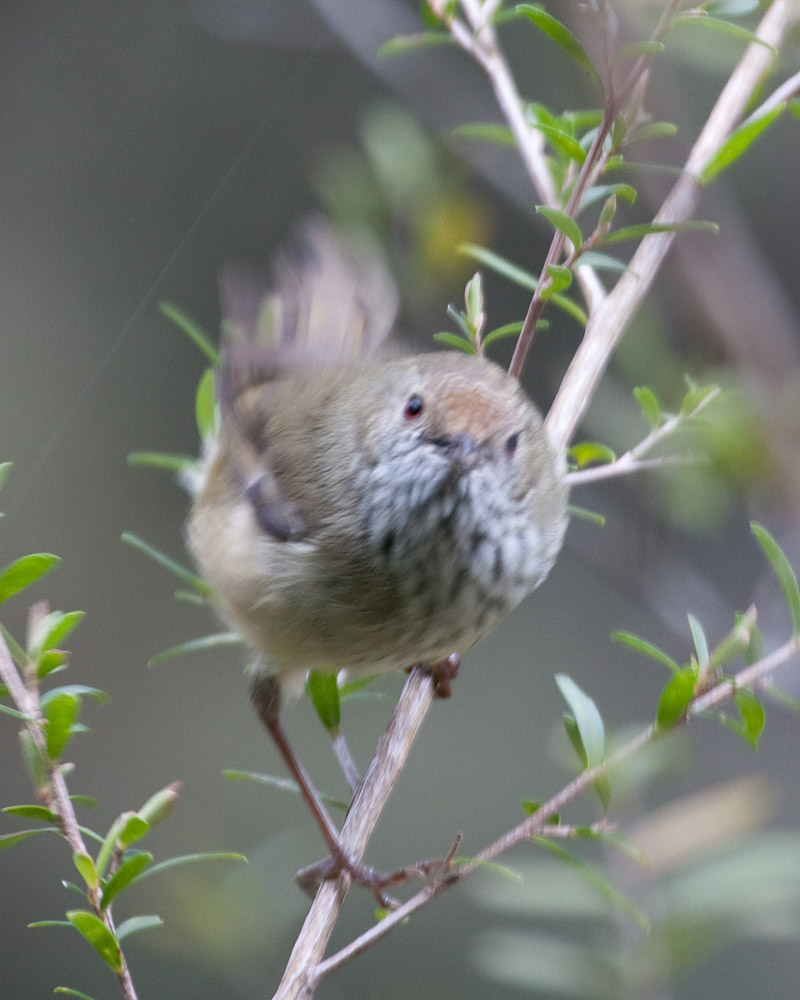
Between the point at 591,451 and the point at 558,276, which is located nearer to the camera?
the point at 558,276

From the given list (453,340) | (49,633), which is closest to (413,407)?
(453,340)

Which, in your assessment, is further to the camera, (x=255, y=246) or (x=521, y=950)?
(x=255, y=246)

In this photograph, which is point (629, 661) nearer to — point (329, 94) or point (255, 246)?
point (255, 246)

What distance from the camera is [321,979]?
4.56 ft

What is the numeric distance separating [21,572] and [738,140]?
3.70 feet

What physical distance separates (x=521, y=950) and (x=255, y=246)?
10.8 ft

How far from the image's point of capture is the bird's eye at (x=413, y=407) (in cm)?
183

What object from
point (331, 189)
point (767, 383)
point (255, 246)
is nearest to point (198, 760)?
point (255, 246)

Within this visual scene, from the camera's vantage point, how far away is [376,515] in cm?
188

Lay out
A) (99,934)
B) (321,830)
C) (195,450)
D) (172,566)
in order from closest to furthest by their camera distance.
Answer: (99,934) < (172,566) < (321,830) < (195,450)

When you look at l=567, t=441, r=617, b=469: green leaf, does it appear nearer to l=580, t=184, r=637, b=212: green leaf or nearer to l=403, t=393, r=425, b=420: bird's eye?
l=403, t=393, r=425, b=420: bird's eye

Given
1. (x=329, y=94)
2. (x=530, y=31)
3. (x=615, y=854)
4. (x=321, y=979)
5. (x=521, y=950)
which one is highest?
(x=530, y=31)

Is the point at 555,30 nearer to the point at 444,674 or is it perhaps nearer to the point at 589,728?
the point at 589,728

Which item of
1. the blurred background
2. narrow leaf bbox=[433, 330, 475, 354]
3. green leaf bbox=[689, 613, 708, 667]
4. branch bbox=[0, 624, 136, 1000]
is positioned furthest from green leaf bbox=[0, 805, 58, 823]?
the blurred background
